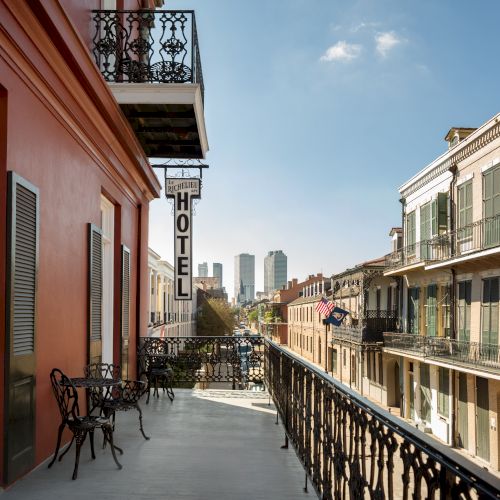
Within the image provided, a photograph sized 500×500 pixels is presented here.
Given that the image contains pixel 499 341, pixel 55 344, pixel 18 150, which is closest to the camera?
pixel 18 150

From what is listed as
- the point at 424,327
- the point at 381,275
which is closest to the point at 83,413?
the point at 424,327

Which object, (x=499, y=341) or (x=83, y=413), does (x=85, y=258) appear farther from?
(x=499, y=341)

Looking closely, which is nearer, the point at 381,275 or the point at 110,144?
the point at 110,144

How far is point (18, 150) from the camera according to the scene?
4.90m

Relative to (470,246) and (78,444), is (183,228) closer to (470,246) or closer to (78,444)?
(78,444)

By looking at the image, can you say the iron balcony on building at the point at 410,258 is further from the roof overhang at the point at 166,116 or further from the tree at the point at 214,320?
the tree at the point at 214,320

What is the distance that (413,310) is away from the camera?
82.9 ft

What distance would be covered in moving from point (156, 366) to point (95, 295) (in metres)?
3.34

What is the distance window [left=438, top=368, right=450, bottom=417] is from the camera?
21073mm

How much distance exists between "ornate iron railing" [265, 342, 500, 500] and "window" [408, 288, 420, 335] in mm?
19902

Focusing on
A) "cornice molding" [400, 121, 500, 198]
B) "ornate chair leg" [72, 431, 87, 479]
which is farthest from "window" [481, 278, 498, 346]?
"ornate chair leg" [72, 431, 87, 479]

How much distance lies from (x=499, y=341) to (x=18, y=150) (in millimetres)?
15950

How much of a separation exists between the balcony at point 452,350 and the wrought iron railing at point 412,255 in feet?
10.4

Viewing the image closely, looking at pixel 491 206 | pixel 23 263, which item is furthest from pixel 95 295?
pixel 491 206
